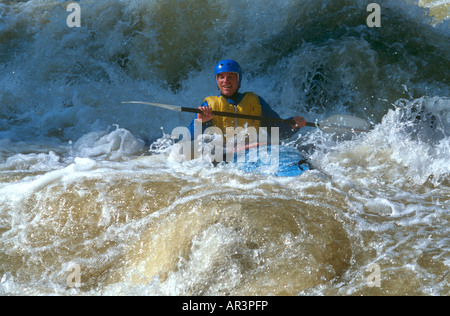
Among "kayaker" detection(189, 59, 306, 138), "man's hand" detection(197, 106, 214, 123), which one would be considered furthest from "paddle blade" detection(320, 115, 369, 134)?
"man's hand" detection(197, 106, 214, 123)

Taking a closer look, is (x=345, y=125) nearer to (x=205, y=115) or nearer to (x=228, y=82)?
(x=228, y=82)

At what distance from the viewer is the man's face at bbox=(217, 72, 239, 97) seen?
449 cm

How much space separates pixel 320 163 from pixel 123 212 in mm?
1864

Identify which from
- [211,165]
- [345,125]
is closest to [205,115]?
[211,165]

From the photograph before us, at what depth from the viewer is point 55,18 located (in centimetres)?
673

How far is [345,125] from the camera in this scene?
4695mm

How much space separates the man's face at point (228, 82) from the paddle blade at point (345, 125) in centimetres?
103

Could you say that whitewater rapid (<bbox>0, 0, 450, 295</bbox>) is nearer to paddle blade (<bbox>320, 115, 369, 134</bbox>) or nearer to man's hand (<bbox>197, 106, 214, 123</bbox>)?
paddle blade (<bbox>320, 115, 369, 134</bbox>)

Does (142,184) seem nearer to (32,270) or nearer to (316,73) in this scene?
(32,270)

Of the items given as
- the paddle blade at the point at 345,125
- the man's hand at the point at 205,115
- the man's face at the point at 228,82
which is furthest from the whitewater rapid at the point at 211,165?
the man's face at the point at 228,82

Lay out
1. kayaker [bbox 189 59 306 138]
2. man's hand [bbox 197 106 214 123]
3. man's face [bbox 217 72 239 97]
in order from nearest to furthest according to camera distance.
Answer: man's hand [bbox 197 106 214 123] < kayaker [bbox 189 59 306 138] < man's face [bbox 217 72 239 97]

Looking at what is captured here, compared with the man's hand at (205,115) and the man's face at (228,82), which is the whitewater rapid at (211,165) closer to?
the man's hand at (205,115)

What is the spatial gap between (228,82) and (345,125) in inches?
54.3

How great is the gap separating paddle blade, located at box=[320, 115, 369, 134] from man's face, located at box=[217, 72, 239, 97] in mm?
1028
